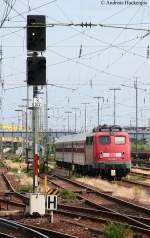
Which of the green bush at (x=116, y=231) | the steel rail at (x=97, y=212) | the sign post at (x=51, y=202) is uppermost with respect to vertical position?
the sign post at (x=51, y=202)

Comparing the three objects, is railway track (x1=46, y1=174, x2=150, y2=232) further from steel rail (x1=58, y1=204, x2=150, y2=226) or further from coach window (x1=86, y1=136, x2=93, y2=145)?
coach window (x1=86, y1=136, x2=93, y2=145)

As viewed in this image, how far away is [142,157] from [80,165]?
115ft

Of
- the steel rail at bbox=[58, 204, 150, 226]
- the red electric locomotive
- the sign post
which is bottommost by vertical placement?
the steel rail at bbox=[58, 204, 150, 226]

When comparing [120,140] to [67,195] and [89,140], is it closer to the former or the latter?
[89,140]

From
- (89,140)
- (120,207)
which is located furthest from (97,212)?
(89,140)

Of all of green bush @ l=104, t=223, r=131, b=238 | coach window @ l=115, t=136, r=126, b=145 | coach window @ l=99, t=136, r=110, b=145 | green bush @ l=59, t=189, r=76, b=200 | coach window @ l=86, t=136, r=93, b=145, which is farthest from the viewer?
coach window @ l=86, t=136, r=93, b=145

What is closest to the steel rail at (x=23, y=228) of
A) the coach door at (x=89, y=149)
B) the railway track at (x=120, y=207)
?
the railway track at (x=120, y=207)

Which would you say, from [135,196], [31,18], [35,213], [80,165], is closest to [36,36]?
[31,18]

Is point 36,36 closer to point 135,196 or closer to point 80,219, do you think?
point 80,219

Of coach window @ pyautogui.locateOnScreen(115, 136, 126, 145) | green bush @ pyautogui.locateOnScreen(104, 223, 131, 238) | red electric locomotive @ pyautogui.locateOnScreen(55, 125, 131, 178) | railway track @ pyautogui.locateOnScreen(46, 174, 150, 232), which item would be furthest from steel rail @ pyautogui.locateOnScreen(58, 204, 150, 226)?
coach window @ pyautogui.locateOnScreen(115, 136, 126, 145)

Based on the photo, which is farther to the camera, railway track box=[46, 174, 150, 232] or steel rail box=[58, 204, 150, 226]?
steel rail box=[58, 204, 150, 226]

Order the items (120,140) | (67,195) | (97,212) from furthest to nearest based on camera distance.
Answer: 1. (120,140)
2. (67,195)
3. (97,212)

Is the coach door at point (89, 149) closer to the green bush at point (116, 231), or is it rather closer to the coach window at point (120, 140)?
the coach window at point (120, 140)

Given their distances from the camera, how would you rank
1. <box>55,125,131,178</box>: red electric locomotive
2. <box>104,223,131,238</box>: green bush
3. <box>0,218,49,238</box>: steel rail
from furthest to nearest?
<box>55,125,131,178</box>: red electric locomotive, <box>0,218,49,238</box>: steel rail, <box>104,223,131,238</box>: green bush
